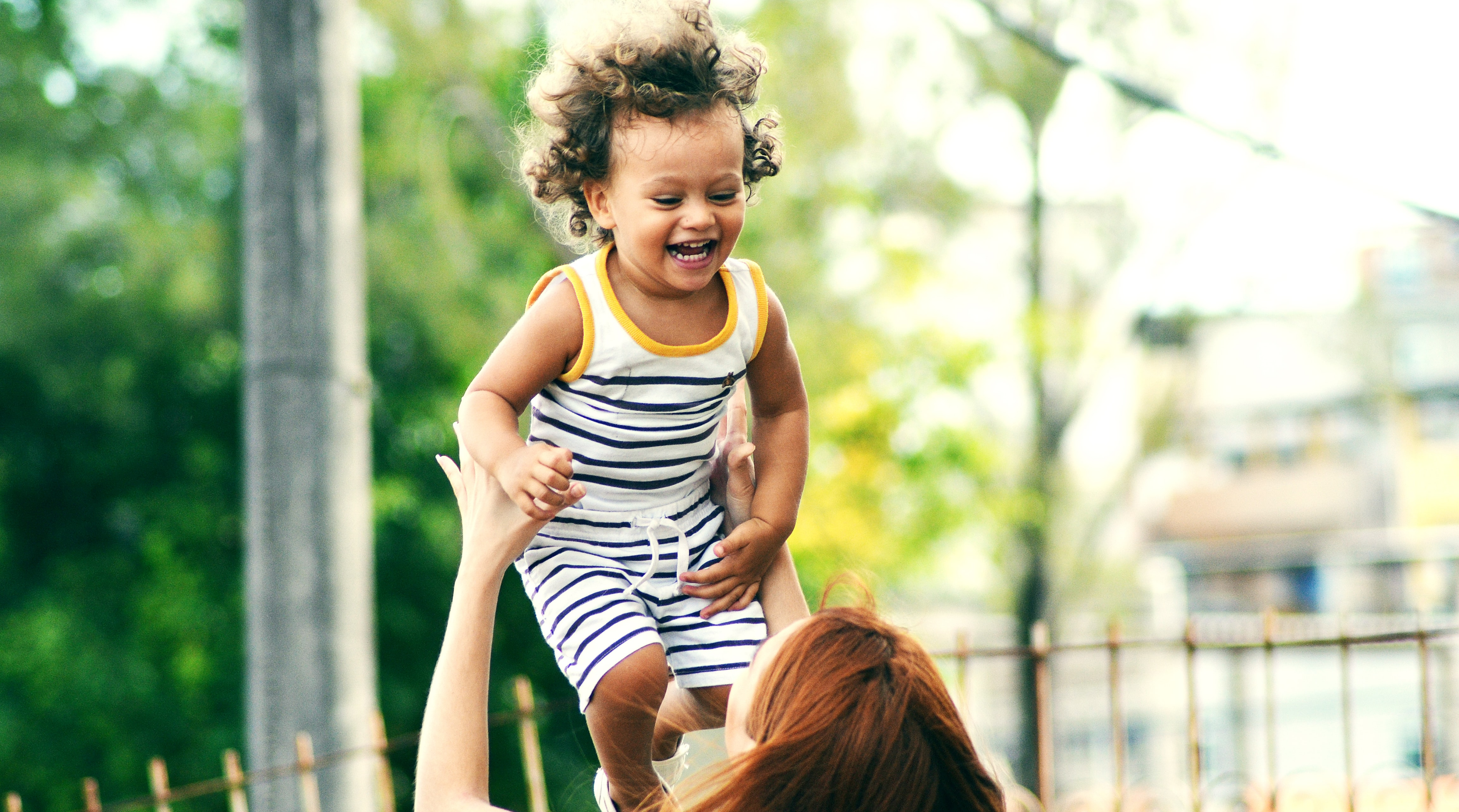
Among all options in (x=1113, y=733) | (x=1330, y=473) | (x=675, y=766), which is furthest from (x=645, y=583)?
(x=1330, y=473)

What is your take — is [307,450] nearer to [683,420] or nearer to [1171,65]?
[683,420]

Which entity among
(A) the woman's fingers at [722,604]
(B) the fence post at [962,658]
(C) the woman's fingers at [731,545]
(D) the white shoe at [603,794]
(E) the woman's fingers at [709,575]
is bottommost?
(B) the fence post at [962,658]

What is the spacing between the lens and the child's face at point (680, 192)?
4.17ft

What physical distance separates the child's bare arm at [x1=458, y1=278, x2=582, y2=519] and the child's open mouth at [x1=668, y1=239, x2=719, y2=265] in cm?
13

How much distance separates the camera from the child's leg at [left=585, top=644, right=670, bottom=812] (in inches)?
51.0

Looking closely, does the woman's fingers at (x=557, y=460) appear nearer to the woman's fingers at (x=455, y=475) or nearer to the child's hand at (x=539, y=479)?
the child's hand at (x=539, y=479)

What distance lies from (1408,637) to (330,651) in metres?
2.35

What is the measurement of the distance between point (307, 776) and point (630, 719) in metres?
1.64

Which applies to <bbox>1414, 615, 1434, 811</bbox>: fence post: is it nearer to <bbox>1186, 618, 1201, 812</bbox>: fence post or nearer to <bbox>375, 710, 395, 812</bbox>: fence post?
<bbox>1186, 618, 1201, 812</bbox>: fence post

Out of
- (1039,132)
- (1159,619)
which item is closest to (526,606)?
(1039,132)

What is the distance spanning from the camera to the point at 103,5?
7973 mm

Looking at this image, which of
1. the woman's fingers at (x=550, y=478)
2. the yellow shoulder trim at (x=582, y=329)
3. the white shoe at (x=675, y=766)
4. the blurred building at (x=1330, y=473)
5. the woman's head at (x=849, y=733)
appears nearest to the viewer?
the woman's head at (x=849, y=733)

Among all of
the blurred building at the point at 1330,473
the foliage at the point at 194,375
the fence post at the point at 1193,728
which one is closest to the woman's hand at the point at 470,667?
the fence post at the point at 1193,728

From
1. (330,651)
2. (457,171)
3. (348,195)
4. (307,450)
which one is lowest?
(330,651)
